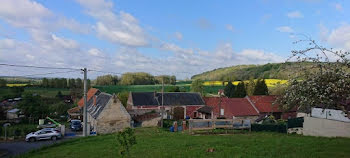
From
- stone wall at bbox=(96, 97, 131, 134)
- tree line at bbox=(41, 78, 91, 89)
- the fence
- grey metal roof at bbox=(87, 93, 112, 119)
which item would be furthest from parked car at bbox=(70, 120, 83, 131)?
tree line at bbox=(41, 78, 91, 89)

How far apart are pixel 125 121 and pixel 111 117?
1.99 metres

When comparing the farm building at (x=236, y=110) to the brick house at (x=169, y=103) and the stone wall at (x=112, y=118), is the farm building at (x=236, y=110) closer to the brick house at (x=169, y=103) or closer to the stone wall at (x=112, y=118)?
the brick house at (x=169, y=103)

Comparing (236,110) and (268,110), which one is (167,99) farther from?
(268,110)

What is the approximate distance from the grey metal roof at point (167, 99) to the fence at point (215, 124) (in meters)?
26.4

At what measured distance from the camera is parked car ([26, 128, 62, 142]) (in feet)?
86.8

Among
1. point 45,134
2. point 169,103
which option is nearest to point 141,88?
point 169,103

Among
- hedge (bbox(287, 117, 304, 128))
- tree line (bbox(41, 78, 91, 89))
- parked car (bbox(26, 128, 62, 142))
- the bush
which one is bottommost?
the bush

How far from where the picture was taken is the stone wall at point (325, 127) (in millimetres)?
17970

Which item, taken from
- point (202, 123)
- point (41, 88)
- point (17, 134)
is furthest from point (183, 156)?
point (41, 88)

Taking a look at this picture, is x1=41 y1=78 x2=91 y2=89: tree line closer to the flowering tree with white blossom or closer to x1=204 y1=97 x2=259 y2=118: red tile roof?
x1=204 y1=97 x2=259 y2=118: red tile roof

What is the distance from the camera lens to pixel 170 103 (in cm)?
4962

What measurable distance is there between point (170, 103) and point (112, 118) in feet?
59.7

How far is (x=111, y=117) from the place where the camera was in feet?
108

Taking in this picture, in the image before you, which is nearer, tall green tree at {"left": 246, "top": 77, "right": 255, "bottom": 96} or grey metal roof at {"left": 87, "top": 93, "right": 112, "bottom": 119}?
grey metal roof at {"left": 87, "top": 93, "right": 112, "bottom": 119}
